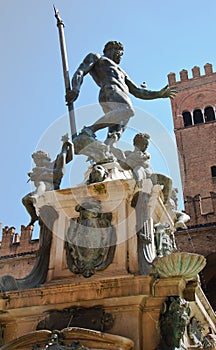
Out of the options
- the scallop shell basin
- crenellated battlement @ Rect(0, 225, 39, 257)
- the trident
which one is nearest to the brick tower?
crenellated battlement @ Rect(0, 225, 39, 257)

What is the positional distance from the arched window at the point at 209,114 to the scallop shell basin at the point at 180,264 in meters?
31.7

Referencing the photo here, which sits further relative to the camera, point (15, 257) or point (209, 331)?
point (15, 257)

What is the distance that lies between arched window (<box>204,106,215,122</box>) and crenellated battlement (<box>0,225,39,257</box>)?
17.6 m

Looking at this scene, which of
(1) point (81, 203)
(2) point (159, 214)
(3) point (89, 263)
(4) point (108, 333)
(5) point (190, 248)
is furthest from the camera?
(5) point (190, 248)

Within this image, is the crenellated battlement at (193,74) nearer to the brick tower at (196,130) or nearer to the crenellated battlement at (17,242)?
the brick tower at (196,130)

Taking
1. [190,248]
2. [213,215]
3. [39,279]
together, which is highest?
[213,215]

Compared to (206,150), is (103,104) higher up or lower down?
lower down

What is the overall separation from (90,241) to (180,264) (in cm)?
91

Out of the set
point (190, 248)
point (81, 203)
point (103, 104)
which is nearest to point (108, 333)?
point (81, 203)

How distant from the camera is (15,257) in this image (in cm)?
2109

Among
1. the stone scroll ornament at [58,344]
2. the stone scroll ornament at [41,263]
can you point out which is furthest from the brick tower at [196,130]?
the stone scroll ornament at [58,344]

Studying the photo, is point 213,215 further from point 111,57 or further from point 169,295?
point 169,295

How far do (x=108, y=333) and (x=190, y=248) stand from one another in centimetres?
1600

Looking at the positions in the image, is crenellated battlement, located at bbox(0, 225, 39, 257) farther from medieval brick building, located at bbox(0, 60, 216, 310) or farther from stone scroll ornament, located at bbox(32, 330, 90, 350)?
stone scroll ornament, located at bbox(32, 330, 90, 350)
